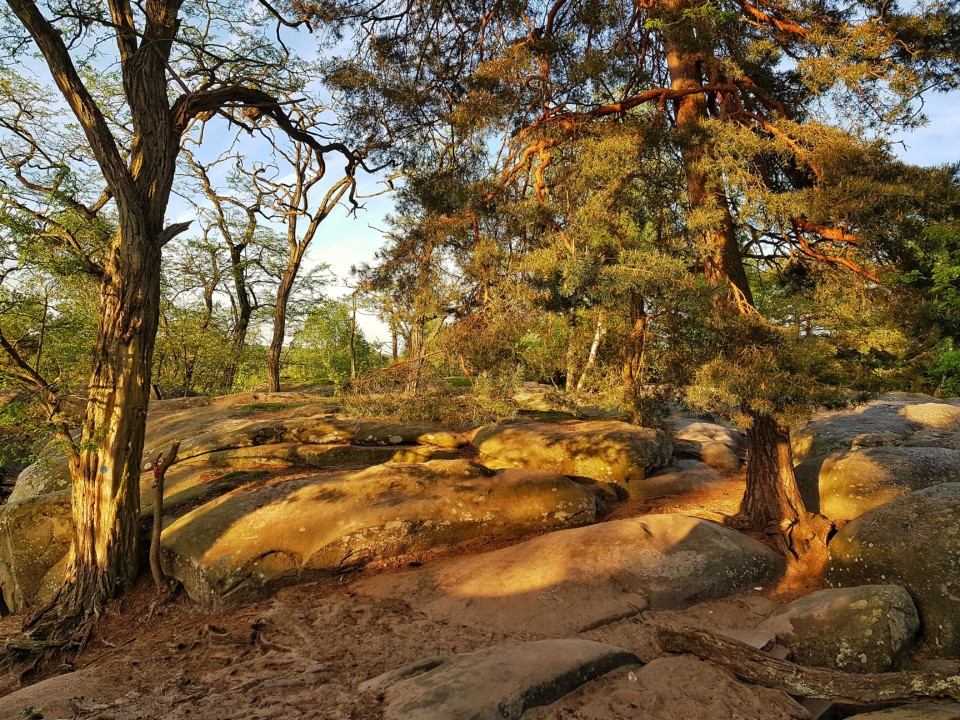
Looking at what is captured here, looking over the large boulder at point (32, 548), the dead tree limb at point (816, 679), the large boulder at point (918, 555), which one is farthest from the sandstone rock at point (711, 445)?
the large boulder at point (32, 548)

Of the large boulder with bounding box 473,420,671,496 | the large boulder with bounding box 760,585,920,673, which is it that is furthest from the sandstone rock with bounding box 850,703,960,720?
the large boulder with bounding box 473,420,671,496

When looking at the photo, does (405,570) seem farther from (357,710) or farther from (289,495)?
(357,710)

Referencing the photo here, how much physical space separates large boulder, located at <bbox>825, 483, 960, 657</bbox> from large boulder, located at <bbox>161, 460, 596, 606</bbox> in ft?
13.5

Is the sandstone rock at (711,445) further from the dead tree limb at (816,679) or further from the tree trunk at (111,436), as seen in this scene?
the tree trunk at (111,436)

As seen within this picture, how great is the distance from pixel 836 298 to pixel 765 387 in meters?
2.15

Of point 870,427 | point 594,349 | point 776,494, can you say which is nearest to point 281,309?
point 594,349

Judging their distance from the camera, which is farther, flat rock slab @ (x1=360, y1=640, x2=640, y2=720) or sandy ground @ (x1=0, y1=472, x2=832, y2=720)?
sandy ground @ (x1=0, y1=472, x2=832, y2=720)

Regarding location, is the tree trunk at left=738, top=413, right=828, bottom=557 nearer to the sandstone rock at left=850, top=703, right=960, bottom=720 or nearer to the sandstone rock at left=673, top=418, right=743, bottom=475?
the sandstone rock at left=850, top=703, right=960, bottom=720

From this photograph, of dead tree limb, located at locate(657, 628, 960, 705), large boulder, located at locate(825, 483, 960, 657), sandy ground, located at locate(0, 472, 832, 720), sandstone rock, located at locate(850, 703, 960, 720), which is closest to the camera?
sandstone rock, located at locate(850, 703, 960, 720)

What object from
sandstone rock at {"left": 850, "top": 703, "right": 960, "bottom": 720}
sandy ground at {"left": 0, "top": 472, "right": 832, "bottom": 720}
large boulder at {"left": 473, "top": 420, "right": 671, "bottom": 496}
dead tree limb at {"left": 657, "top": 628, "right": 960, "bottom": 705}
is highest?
large boulder at {"left": 473, "top": 420, "right": 671, "bottom": 496}

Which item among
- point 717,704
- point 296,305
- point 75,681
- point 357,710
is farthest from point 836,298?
point 296,305

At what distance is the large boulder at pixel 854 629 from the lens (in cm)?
479

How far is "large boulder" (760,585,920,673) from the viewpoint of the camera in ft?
15.7

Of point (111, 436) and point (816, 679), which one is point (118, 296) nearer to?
point (111, 436)
